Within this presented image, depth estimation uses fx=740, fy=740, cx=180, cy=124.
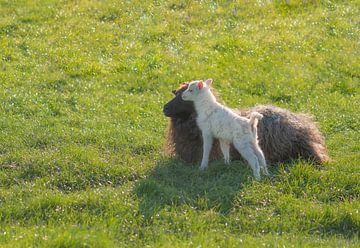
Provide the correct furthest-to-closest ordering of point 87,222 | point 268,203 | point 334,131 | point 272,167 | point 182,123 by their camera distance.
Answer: point 334,131 < point 182,123 < point 272,167 < point 268,203 < point 87,222

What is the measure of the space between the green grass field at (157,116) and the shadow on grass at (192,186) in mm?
25

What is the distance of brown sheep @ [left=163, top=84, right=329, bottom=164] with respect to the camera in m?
9.99

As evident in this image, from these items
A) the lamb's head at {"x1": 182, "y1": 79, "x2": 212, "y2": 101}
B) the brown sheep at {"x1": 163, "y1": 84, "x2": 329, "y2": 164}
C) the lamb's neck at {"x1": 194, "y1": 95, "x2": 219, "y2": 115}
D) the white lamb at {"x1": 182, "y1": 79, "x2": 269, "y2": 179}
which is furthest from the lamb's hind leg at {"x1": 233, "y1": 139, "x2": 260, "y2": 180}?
the lamb's head at {"x1": 182, "y1": 79, "x2": 212, "y2": 101}

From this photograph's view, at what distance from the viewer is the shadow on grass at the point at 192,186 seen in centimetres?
854

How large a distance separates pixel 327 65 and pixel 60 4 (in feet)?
20.9

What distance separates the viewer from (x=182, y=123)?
10469 millimetres

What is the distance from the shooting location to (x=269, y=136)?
9.98m

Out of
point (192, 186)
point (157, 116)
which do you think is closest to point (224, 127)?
point (192, 186)

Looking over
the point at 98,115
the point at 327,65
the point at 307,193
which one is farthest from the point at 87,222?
the point at 327,65

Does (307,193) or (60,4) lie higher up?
(60,4)

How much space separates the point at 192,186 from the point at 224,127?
2.80 ft

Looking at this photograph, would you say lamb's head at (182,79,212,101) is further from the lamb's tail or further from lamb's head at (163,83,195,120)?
the lamb's tail

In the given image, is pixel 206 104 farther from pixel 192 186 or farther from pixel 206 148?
pixel 192 186

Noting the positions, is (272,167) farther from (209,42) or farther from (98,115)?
(209,42)
